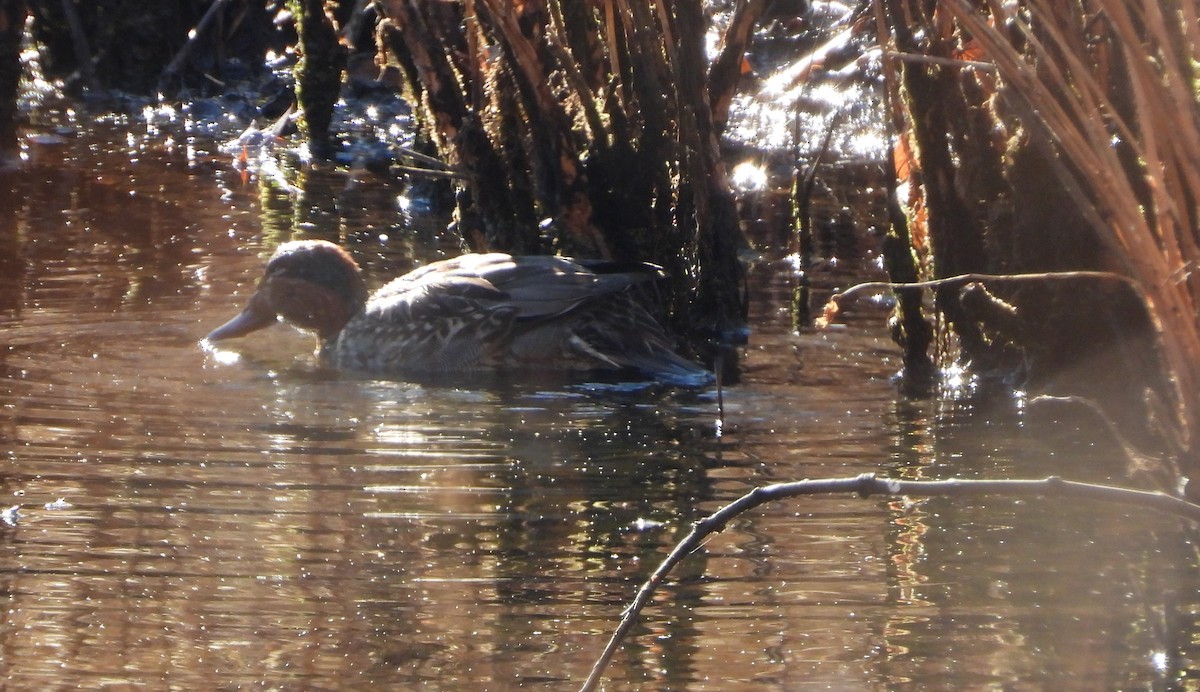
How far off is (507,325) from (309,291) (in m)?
1.31

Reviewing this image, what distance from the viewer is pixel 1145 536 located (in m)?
→ 4.43

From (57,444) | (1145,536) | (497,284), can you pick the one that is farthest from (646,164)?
(1145,536)

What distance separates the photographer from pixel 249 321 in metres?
7.78

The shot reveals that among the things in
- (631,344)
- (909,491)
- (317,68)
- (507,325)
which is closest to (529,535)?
(909,491)

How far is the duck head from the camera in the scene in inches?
314

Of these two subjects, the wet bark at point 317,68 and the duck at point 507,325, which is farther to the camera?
the wet bark at point 317,68

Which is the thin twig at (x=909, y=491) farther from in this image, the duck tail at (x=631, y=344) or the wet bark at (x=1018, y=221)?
the duck tail at (x=631, y=344)

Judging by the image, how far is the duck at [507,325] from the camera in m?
7.24

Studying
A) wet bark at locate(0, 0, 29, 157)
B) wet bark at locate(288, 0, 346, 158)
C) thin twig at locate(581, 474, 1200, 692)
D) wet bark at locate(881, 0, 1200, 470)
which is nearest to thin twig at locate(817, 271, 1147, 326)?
thin twig at locate(581, 474, 1200, 692)

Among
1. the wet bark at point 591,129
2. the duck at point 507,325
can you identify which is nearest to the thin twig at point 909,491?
the duck at point 507,325

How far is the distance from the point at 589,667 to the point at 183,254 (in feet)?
21.4

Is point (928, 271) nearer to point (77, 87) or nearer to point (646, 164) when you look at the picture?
point (646, 164)

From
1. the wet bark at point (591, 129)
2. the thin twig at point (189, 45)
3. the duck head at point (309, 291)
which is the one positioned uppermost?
the thin twig at point (189, 45)

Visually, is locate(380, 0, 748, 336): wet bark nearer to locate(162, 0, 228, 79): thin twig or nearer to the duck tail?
the duck tail
